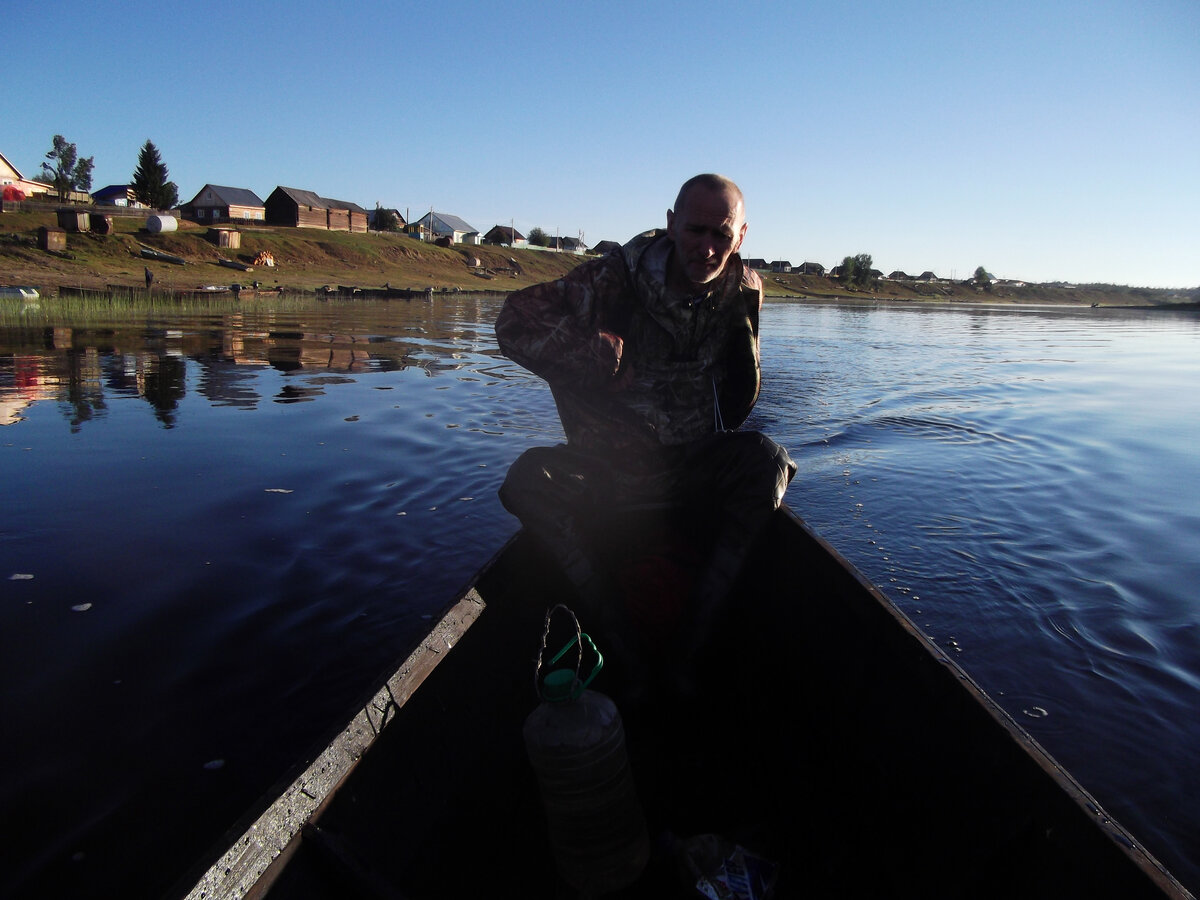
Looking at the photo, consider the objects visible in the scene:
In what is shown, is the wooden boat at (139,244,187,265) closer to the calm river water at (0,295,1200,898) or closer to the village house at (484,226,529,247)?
the calm river water at (0,295,1200,898)

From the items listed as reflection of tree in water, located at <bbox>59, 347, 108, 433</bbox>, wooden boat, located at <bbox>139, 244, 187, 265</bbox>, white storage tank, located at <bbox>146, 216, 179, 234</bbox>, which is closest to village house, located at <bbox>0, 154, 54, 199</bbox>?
white storage tank, located at <bbox>146, 216, 179, 234</bbox>

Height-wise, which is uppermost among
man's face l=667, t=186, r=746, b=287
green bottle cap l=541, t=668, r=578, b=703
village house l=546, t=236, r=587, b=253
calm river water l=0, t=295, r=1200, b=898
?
village house l=546, t=236, r=587, b=253

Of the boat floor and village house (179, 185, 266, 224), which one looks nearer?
the boat floor

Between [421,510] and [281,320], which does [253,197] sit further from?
[421,510]

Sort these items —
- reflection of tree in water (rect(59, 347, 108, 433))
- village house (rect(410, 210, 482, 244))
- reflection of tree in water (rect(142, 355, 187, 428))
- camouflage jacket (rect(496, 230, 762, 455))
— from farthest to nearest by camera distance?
village house (rect(410, 210, 482, 244))
reflection of tree in water (rect(142, 355, 187, 428))
reflection of tree in water (rect(59, 347, 108, 433))
camouflage jacket (rect(496, 230, 762, 455))

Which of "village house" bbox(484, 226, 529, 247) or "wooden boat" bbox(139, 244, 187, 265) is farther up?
"village house" bbox(484, 226, 529, 247)

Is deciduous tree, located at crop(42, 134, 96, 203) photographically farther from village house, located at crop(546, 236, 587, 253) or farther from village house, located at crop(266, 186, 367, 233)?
village house, located at crop(546, 236, 587, 253)

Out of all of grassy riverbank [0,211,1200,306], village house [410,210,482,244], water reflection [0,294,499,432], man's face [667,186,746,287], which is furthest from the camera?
village house [410,210,482,244]

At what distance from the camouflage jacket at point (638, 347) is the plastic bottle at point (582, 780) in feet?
4.62

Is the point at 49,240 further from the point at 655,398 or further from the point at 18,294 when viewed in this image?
the point at 655,398

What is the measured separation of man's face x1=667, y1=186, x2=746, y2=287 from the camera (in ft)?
10.5

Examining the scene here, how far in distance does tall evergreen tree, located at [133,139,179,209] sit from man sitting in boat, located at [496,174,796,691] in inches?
3427

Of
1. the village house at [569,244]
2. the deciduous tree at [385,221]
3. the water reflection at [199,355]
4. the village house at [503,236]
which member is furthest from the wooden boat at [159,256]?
the village house at [569,244]

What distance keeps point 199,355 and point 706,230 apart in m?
15.2
